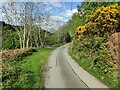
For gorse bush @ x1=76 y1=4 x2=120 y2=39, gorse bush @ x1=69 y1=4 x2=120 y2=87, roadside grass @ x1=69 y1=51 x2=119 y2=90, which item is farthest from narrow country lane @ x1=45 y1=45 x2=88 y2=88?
gorse bush @ x1=76 y1=4 x2=120 y2=39

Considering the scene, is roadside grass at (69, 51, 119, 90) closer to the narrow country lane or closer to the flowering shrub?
the narrow country lane

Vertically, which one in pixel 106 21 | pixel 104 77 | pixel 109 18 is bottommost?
pixel 104 77

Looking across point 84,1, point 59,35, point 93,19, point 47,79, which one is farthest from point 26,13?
point 59,35

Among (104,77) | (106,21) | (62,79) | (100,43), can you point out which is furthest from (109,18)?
(62,79)

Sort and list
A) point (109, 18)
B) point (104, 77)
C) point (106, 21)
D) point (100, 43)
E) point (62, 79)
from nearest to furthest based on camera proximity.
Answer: point (104, 77)
point (62, 79)
point (100, 43)
point (109, 18)
point (106, 21)

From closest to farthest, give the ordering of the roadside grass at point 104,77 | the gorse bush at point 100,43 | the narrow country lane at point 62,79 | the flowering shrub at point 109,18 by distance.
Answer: the roadside grass at point 104,77 < the narrow country lane at point 62,79 < the gorse bush at point 100,43 < the flowering shrub at point 109,18

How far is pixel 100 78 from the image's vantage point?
19953 mm

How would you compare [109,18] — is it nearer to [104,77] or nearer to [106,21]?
[106,21]

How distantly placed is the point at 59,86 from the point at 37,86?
1.69 metres

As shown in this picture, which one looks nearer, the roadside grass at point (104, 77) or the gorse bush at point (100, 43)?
the roadside grass at point (104, 77)

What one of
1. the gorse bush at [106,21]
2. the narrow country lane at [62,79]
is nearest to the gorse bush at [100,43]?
the gorse bush at [106,21]

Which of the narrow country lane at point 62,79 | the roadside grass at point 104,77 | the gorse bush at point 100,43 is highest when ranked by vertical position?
the gorse bush at point 100,43

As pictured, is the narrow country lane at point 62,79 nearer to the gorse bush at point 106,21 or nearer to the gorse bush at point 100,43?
the gorse bush at point 100,43

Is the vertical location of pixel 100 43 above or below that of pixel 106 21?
below
